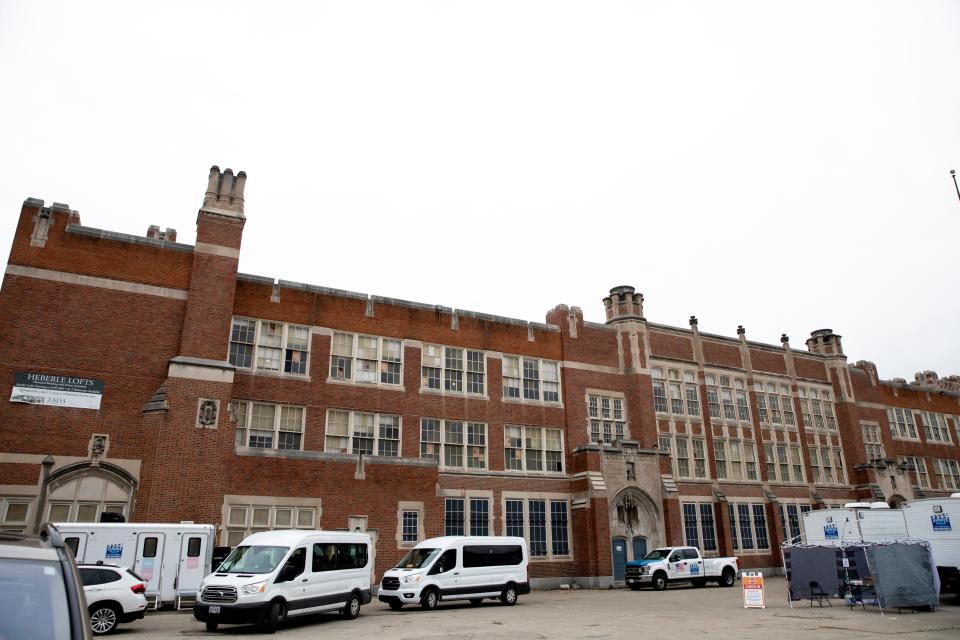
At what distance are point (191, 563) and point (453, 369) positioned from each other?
15.8 m

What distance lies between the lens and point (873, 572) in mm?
18828

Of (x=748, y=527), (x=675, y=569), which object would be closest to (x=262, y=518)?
(x=675, y=569)

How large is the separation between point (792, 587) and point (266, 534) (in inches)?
628

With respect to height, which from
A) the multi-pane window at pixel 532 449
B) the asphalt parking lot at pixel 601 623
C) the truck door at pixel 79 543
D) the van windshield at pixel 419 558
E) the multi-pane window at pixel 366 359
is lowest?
the asphalt parking lot at pixel 601 623

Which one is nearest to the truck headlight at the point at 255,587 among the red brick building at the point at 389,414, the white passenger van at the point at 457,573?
the white passenger van at the point at 457,573

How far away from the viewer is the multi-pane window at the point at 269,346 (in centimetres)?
2858

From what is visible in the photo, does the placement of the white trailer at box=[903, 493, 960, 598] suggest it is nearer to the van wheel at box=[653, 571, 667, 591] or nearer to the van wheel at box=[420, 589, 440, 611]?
the van wheel at box=[653, 571, 667, 591]

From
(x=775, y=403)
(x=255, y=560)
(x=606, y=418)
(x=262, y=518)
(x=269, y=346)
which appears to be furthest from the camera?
(x=775, y=403)

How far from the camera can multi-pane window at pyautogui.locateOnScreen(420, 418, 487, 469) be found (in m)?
31.5

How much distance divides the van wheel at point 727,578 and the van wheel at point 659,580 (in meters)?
3.76

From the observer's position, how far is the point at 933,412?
171ft

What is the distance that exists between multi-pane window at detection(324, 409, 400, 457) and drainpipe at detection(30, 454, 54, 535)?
1024cm

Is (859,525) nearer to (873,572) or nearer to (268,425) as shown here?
(873,572)

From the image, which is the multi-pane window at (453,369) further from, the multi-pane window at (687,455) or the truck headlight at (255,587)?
the truck headlight at (255,587)
